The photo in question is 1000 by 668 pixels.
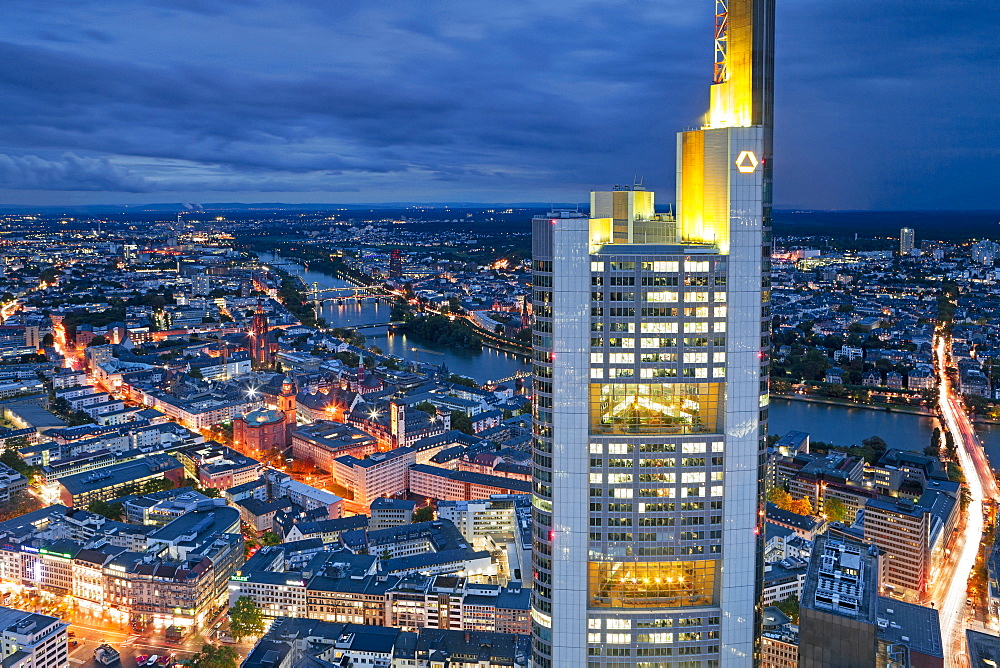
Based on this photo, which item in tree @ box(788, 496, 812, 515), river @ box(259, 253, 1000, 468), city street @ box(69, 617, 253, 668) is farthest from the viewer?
river @ box(259, 253, 1000, 468)

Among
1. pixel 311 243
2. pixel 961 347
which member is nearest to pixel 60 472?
pixel 961 347

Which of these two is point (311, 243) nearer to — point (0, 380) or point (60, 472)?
point (0, 380)

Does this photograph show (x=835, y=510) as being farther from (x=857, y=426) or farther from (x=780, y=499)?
(x=857, y=426)

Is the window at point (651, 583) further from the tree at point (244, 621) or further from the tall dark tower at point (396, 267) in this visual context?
the tall dark tower at point (396, 267)

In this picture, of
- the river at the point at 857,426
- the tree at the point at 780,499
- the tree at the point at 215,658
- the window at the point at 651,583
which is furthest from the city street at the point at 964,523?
the tree at the point at 215,658

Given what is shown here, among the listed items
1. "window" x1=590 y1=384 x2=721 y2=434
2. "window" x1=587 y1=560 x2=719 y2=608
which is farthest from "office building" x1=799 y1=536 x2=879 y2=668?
"window" x1=590 y1=384 x2=721 y2=434


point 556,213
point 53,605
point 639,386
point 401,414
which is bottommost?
point 53,605

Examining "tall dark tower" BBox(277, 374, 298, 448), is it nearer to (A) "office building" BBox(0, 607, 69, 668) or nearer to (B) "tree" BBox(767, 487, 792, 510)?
(A) "office building" BBox(0, 607, 69, 668)
